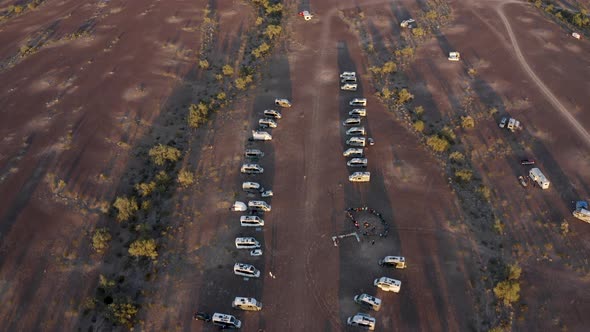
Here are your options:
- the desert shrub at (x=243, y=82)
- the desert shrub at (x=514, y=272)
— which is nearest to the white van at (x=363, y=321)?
the desert shrub at (x=514, y=272)

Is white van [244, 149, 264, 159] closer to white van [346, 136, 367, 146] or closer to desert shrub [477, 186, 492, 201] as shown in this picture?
white van [346, 136, 367, 146]

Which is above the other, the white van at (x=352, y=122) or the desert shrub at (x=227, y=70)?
the desert shrub at (x=227, y=70)

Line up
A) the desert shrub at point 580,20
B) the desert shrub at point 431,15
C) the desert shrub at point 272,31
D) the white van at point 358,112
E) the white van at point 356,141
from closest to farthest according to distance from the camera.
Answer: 1. the white van at point 356,141
2. the white van at point 358,112
3. the desert shrub at point 272,31
4. the desert shrub at point 580,20
5. the desert shrub at point 431,15

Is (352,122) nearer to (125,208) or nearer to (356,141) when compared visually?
(356,141)

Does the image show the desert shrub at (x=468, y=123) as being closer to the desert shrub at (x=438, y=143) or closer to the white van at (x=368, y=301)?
the desert shrub at (x=438, y=143)

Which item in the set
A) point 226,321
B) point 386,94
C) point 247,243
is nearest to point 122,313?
point 226,321

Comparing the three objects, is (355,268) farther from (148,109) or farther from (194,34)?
(194,34)

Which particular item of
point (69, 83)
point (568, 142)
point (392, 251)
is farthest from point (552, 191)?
point (69, 83)
